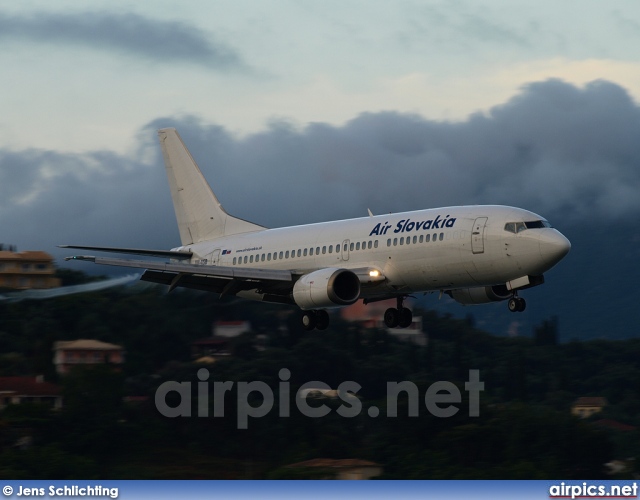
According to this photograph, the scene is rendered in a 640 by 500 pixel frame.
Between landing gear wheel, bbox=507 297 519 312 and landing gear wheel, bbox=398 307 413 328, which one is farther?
landing gear wheel, bbox=398 307 413 328

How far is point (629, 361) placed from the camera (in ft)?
535

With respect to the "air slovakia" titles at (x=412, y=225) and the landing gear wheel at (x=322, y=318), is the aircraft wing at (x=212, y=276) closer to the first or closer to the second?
the landing gear wheel at (x=322, y=318)

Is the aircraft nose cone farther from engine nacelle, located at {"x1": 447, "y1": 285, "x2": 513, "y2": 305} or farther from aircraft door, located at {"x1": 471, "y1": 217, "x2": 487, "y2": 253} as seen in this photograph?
engine nacelle, located at {"x1": 447, "y1": 285, "x2": 513, "y2": 305}

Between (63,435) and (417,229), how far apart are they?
2355 inches

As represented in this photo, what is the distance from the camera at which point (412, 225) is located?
4547 centimetres

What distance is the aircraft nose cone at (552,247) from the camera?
42.3 meters

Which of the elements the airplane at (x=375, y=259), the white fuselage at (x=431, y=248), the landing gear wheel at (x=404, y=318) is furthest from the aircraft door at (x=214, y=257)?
the landing gear wheel at (x=404, y=318)

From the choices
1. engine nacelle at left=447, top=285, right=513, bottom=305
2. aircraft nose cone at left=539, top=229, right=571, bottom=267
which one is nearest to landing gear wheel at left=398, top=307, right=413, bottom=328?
engine nacelle at left=447, top=285, right=513, bottom=305

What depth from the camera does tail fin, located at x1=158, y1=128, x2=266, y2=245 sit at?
56500 millimetres

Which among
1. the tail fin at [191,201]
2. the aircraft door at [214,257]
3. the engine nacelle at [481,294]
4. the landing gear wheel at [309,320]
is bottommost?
the landing gear wheel at [309,320]

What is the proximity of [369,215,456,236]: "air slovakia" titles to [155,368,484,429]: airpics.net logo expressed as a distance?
5158 cm

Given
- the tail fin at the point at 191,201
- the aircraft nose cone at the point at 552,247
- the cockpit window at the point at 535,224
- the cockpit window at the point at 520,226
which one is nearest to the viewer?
the aircraft nose cone at the point at 552,247

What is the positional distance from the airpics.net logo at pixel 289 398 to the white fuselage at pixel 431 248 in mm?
48859

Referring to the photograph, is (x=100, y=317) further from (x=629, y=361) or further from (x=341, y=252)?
(x=629, y=361)
